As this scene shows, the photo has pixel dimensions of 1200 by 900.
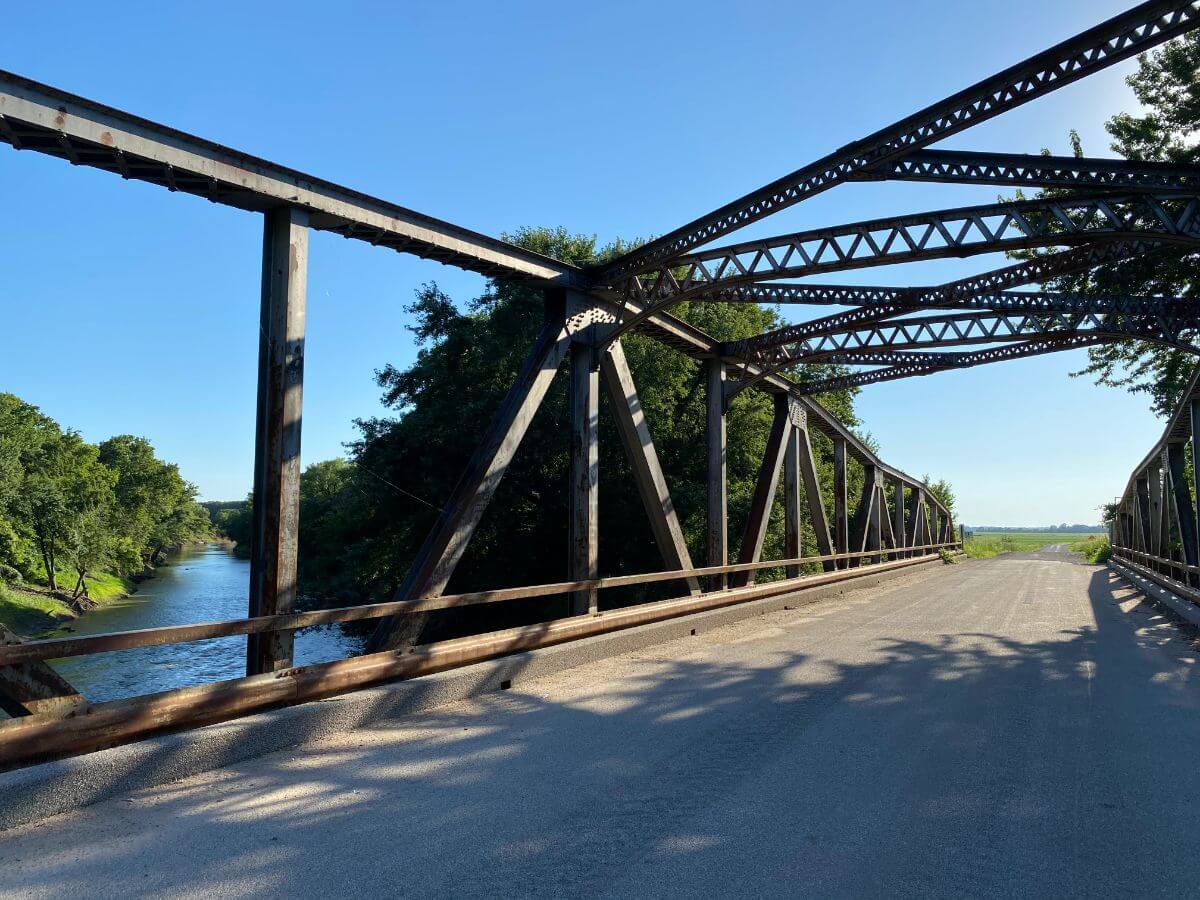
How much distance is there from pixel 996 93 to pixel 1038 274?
4471 millimetres

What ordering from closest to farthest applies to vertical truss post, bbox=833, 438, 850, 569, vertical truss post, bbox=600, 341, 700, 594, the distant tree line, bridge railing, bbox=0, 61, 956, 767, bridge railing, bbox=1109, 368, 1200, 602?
bridge railing, bbox=0, 61, 956, 767 < vertical truss post, bbox=600, 341, 700, 594 < bridge railing, bbox=1109, 368, 1200, 602 < vertical truss post, bbox=833, 438, 850, 569 < the distant tree line

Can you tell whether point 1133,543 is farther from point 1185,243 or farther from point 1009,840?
point 1009,840

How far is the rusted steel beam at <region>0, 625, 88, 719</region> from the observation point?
3752mm

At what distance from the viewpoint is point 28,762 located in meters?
3.74

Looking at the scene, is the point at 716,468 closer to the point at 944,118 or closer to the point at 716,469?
the point at 716,469

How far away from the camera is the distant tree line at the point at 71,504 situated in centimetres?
4256

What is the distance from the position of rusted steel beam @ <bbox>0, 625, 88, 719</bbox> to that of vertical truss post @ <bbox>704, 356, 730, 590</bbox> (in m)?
9.53

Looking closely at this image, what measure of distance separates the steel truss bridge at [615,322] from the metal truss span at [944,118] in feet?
0.06

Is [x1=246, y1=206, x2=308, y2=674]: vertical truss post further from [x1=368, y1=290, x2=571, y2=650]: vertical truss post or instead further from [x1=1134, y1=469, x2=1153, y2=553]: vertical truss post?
[x1=1134, y1=469, x2=1153, y2=553]: vertical truss post

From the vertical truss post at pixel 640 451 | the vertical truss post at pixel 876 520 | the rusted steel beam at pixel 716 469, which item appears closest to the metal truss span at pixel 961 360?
the rusted steel beam at pixel 716 469

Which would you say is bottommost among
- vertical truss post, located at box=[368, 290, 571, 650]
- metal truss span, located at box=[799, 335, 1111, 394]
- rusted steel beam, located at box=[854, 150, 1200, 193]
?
vertical truss post, located at box=[368, 290, 571, 650]

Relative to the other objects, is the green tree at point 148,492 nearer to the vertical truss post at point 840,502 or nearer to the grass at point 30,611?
the grass at point 30,611

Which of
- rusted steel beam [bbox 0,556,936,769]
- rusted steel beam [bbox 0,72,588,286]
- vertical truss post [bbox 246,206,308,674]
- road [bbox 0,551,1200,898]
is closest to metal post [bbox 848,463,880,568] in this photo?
road [bbox 0,551,1200,898]

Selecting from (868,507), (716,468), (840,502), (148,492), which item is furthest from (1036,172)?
(148,492)
